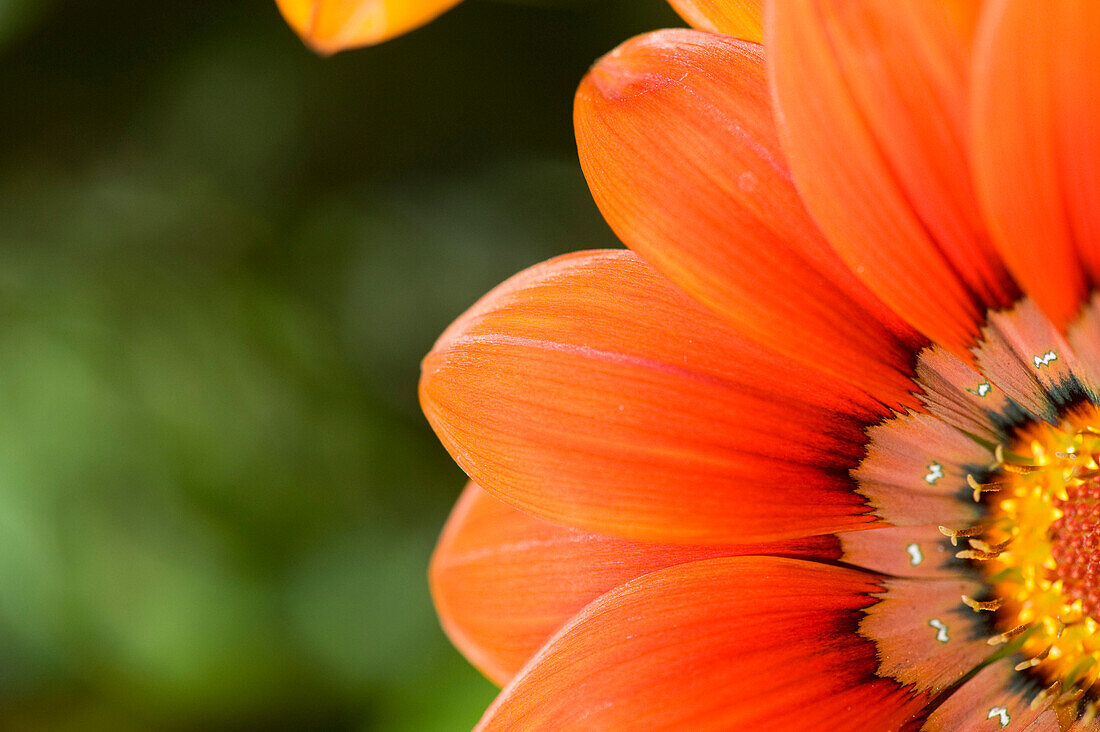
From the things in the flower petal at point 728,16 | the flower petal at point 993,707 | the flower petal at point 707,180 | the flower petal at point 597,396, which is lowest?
the flower petal at point 993,707

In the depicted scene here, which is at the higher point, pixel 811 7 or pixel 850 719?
pixel 811 7

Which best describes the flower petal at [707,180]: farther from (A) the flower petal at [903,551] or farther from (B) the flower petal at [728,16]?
(A) the flower petal at [903,551]

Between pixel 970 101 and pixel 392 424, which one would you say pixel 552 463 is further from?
pixel 392 424

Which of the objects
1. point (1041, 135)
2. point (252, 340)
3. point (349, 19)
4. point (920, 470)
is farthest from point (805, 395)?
point (252, 340)

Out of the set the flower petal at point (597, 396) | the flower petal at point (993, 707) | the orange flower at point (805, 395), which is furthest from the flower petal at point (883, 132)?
the flower petal at point (993, 707)

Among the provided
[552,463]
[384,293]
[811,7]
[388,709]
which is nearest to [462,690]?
→ [388,709]

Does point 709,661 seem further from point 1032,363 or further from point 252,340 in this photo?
point 252,340
